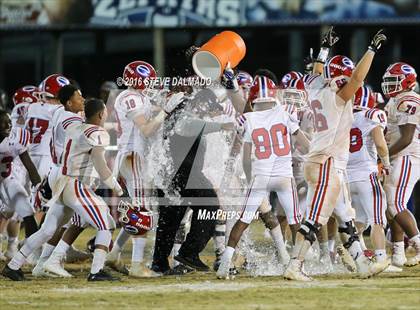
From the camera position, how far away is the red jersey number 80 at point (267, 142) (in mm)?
10648

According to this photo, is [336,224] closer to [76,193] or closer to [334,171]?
[334,171]

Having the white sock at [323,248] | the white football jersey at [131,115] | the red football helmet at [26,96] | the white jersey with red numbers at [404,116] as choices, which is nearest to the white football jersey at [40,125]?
the red football helmet at [26,96]

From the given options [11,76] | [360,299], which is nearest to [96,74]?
[11,76]

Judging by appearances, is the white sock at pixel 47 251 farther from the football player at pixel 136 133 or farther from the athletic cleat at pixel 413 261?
the athletic cleat at pixel 413 261

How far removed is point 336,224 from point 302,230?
2.02m

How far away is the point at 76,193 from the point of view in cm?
1055

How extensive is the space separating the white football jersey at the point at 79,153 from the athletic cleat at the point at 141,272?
966 mm

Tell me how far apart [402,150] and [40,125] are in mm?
4143

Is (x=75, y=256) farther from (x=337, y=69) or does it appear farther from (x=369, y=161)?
(x=337, y=69)

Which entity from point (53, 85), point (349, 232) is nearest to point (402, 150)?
point (349, 232)

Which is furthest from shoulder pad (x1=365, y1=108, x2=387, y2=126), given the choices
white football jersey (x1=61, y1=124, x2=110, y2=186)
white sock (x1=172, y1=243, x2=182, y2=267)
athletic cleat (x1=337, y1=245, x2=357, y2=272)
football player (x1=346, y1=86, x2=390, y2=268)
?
white football jersey (x1=61, y1=124, x2=110, y2=186)

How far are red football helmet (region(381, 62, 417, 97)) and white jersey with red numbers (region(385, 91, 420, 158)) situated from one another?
0.22 ft

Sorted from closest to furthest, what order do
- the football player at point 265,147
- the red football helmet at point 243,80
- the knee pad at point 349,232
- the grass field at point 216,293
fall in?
the grass field at point 216,293 → the football player at point 265,147 → the knee pad at point 349,232 → the red football helmet at point 243,80

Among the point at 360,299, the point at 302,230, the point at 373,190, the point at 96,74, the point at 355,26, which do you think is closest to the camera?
the point at 360,299
